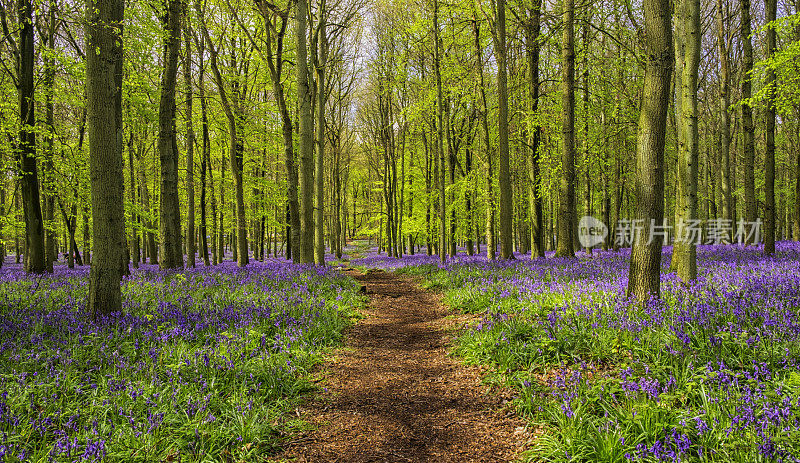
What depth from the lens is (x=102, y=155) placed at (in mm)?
5508

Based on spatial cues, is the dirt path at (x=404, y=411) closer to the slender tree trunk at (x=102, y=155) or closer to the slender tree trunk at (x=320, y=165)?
the slender tree trunk at (x=102, y=155)

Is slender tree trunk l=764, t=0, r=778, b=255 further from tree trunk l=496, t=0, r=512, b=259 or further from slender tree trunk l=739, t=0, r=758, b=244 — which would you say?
tree trunk l=496, t=0, r=512, b=259

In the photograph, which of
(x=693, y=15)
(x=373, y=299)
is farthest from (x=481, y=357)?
(x=693, y=15)

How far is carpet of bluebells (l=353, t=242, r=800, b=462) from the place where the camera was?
108 inches

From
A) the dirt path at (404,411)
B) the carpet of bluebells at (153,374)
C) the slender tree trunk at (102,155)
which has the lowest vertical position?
the dirt path at (404,411)

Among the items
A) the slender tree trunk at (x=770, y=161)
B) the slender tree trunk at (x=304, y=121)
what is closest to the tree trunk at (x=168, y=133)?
the slender tree trunk at (x=304, y=121)

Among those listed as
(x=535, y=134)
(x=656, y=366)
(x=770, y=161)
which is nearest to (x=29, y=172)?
(x=656, y=366)

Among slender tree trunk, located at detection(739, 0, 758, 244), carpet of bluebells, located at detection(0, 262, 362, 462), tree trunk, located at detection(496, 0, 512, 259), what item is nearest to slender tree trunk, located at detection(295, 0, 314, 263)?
tree trunk, located at detection(496, 0, 512, 259)

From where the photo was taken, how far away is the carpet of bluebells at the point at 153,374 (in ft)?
9.93

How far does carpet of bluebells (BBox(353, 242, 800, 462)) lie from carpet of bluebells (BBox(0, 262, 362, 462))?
2.52 m

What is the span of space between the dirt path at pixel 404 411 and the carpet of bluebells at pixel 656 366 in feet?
1.18

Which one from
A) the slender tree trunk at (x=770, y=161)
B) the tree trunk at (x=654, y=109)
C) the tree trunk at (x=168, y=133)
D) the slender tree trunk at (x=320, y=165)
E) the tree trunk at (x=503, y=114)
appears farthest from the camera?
the slender tree trunk at (x=320, y=165)

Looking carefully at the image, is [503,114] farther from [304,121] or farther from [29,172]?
[29,172]

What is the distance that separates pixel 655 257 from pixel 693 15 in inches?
173
